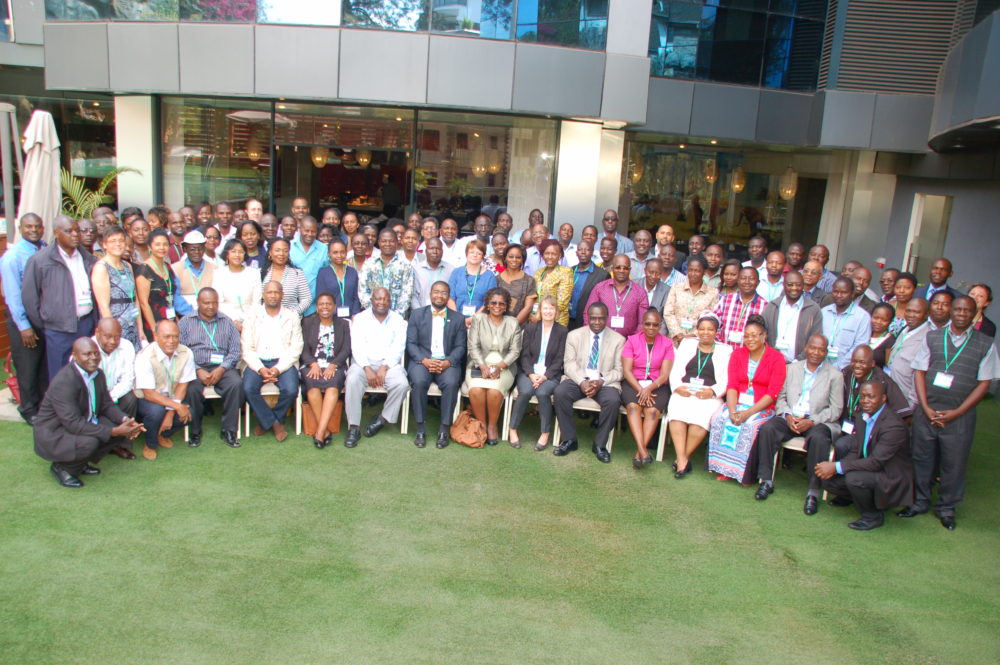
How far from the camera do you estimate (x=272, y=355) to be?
710cm

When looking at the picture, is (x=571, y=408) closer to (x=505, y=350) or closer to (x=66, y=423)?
(x=505, y=350)

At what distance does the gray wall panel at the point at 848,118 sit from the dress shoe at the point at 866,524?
941cm

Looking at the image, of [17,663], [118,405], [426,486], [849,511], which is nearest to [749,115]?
[849,511]

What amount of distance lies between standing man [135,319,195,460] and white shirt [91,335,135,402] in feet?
0.33

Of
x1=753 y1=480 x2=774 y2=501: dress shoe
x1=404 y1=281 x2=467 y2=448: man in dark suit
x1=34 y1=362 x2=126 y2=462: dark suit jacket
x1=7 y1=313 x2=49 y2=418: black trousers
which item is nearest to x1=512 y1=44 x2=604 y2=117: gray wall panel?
x1=404 y1=281 x2=467 y2=448: man in dark suit

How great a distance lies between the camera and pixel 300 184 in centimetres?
1236

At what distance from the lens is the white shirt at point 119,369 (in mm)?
6164

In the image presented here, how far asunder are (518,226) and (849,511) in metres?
7.73

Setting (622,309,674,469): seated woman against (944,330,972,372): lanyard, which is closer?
(944,330,972,372): lanyard

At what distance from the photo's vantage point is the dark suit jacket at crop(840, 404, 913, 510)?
237 inches

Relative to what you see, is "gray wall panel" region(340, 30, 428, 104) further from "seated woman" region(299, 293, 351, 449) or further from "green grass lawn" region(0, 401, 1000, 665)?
"green grass lawn" region(0, 401, 1000, 665)

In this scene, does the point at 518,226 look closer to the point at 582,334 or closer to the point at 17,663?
the point at 582,334

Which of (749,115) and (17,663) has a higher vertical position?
(749,115)

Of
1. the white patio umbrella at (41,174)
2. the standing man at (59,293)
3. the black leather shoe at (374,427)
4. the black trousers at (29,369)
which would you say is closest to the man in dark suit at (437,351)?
the black leather shoe at (374,427)
